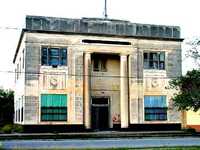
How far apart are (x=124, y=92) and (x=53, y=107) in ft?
21.9

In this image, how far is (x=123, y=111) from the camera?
1570 inches

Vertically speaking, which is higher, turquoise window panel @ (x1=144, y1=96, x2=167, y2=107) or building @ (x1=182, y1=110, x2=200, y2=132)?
turquoise window panel @ (x1=144, y1=96, x2=167, y2=107)

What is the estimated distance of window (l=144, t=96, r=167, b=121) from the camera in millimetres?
41034

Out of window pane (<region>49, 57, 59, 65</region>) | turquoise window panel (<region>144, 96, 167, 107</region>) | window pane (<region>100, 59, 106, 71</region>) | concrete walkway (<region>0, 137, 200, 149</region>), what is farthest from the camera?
window pane (<region>100, 59, 106, 71</region>)

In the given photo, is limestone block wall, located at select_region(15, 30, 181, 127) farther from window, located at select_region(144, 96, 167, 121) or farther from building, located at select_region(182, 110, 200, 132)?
building, located at select_region(182, 110, 200, 132)

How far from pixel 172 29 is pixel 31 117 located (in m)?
16.0

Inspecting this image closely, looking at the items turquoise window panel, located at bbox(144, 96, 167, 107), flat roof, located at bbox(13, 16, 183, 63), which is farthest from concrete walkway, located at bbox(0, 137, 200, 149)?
flat roof, located at bbox(13, 16, 183, 63)

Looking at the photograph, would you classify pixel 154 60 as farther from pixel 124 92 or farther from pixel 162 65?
pixel 124 92

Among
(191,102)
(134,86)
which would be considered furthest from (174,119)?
(191,102)

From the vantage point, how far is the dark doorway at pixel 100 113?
40.6m

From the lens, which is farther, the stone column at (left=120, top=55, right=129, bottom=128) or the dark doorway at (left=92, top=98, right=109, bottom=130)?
the dark doorway at (left=92, top=98, right=109, bottom=130)

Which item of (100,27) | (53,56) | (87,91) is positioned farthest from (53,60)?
(100,27)

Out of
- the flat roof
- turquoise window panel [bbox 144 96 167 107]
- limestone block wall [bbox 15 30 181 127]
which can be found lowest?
turquoise window panel [bbox 144 96 167 107]

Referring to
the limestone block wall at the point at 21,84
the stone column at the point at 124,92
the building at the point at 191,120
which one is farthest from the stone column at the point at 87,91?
the building at the point at 191,120
